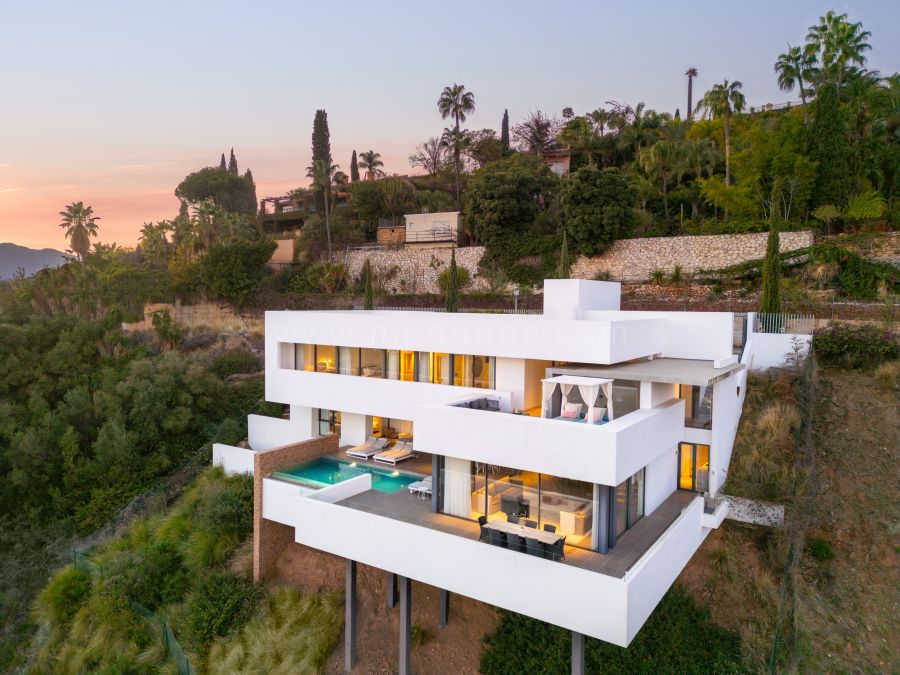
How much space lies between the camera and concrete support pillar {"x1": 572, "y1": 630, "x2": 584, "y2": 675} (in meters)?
8.71

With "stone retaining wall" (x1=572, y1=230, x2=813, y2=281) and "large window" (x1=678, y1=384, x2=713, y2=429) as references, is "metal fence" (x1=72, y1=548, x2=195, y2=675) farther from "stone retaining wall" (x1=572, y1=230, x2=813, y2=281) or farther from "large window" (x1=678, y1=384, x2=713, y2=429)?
"stone retaining wall" (x1=572, y1=230, x2=813, y2=281)

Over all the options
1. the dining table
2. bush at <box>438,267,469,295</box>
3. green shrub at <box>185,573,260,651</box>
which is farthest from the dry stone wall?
green shrub at <box>185,573,260,651</box>

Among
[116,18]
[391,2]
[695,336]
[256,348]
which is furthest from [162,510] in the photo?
[391,2]

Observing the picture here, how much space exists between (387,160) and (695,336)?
50.1 meters

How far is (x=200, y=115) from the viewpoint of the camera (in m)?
29.5

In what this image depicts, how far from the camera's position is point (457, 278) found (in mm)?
35844

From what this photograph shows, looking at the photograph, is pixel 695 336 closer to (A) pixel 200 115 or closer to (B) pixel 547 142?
(A) pixel 200 115

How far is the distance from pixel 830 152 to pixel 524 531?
3088 cm

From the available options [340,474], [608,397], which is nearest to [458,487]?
[608,397]

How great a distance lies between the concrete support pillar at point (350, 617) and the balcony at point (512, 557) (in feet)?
2.51

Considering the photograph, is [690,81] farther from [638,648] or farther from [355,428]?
[638,648]

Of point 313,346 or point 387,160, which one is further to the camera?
point 387,160

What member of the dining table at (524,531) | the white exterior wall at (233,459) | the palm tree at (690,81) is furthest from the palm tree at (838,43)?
the white exterior wall at (233,459)

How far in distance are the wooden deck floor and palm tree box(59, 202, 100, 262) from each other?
4119 centimetres
